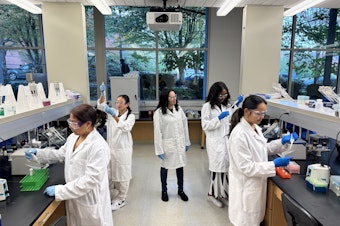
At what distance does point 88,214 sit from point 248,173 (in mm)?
1141

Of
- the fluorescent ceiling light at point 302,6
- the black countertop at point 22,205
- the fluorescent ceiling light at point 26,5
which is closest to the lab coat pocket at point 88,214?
the black countertop at point 22,205

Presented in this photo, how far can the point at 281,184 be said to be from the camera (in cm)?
175

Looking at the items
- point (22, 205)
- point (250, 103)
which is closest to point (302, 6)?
point (250, 103)

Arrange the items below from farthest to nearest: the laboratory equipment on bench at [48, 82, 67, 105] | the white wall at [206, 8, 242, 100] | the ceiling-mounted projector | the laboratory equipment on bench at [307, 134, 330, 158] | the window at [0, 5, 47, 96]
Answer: the white wall at [206, 8, 242, 100] < the window at [0, 5, 47, 96] < the ceiling-mounted projector < the laboratory equipment on bench at [48, 82, 67, 105] < the laboratory equipment on bench at [307, 134, 330, 158]

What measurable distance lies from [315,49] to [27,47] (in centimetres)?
684

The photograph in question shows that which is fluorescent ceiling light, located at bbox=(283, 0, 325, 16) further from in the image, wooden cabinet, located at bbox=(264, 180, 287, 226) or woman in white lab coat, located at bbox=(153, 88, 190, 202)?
wooden cabinet, located at bbox=(264, 180, 287, 226)

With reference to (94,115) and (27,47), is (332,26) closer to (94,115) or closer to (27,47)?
(94,115)

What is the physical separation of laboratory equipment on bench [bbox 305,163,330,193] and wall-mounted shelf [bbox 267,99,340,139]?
0.42 meters

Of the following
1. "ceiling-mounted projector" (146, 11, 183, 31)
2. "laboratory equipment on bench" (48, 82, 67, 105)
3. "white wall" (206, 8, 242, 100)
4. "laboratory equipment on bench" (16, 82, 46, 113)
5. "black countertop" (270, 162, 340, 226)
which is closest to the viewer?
"black countertop" (270, 162, 340, 226)

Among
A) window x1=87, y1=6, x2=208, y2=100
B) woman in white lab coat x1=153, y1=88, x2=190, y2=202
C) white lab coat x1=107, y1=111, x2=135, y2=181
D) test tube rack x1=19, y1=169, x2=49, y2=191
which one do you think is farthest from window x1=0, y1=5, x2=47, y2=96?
test tube rack x1=19, y1=169, x2=49, y2=191

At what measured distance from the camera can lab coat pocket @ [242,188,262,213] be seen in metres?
1.73

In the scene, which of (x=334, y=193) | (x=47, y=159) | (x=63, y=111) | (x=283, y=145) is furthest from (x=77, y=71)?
(x=334, y=193)

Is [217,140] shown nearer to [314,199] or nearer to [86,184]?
[314,199]

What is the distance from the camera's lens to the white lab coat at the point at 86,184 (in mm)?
1482
